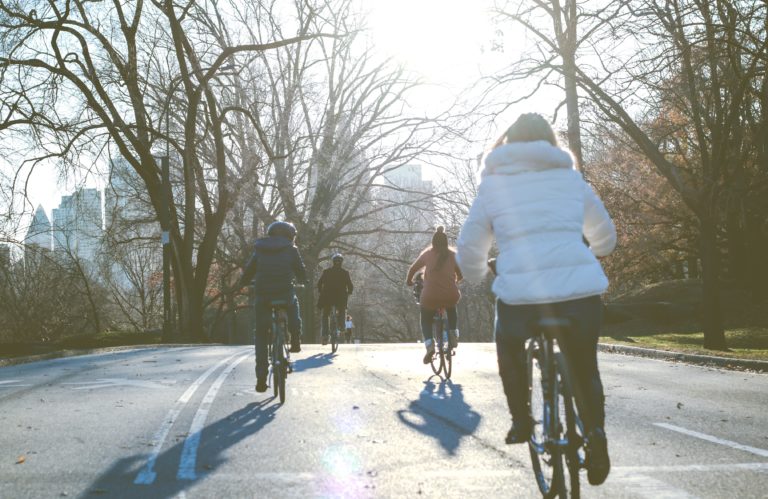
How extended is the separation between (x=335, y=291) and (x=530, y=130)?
14.2m

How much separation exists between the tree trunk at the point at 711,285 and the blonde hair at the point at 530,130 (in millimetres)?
14420

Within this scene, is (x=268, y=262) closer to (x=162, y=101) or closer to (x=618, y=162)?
(x=162, y=101)

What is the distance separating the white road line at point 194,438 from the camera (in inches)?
222

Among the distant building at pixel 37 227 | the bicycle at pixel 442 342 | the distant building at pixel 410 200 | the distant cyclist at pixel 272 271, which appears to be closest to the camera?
the distant cyclist at pixel 272 271

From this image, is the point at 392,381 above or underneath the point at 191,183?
underneath

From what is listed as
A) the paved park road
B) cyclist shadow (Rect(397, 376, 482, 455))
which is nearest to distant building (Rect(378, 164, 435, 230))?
the paved park road

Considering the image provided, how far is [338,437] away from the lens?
679 centimetres

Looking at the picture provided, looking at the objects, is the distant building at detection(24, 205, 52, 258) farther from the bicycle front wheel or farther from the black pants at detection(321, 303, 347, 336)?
the bicycle front wheel

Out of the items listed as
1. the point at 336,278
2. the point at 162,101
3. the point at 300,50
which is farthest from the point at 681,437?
the point at 300,50

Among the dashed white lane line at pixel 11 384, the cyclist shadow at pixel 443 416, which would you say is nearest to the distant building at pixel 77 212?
the dashed white lane line at pixel 11 384

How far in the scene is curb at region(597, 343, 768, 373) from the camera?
13.0 metres

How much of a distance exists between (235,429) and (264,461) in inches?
57.5

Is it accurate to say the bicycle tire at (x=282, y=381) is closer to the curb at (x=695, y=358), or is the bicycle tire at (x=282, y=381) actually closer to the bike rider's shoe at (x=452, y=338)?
the bike rider's shoe at (x=452, y=338)

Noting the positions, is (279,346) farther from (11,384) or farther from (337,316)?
(337,316)
